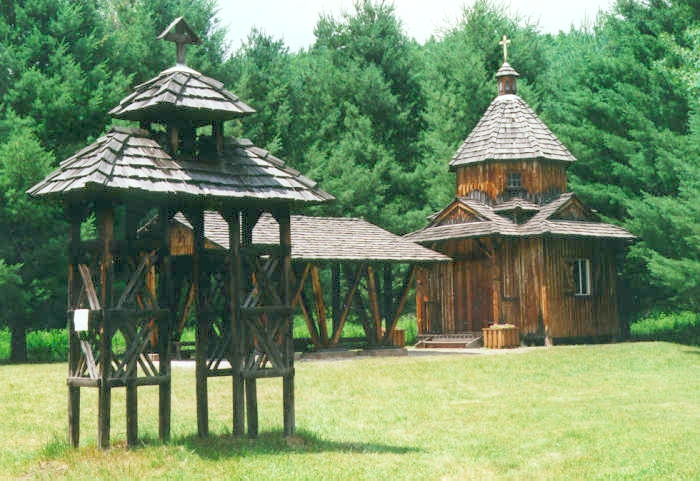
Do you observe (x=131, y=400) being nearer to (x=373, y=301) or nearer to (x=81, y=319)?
(x=81, y=319)

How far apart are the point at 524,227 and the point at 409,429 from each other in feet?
61.1

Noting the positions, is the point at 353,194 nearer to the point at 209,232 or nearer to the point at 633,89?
the point at 633,89

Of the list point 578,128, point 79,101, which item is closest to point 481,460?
point 79,101

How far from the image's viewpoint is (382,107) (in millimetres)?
46719

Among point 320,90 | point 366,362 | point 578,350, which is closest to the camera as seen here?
point 366,362

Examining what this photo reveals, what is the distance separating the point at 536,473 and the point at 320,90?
128 ft

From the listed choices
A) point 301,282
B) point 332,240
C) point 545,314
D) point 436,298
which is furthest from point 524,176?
point 301,282

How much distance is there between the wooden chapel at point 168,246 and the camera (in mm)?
11750

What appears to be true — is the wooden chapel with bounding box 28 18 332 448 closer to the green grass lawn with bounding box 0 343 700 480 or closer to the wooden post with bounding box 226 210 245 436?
the wooden post with bounding box 226 210 245 436

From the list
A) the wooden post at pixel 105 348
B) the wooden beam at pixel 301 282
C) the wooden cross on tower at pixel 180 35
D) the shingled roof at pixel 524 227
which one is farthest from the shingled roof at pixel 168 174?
the shingled roof at pixel 524 227

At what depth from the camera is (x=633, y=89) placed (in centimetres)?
3466

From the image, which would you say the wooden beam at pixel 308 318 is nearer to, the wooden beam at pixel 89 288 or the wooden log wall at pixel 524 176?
the wooden log wall at pixel 524 176

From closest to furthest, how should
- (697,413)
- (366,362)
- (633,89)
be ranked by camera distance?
1. (697,413)
2. (366,362)
3. (633,89)

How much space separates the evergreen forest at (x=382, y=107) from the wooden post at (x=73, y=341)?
648 inches
